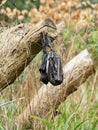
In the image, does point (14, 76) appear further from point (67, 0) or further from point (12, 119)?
point (67, 0)

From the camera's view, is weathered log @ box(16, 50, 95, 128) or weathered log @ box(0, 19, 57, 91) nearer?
weathered log @ box(0, 19, 57, 91)

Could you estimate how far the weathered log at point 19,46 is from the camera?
4.05m

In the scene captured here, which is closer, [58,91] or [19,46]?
[19,46]

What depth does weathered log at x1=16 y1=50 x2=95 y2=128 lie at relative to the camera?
4762mm

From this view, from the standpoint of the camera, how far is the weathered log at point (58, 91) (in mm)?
4762

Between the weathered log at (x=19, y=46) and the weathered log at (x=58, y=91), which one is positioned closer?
the weathered log at (x=19, y=46)

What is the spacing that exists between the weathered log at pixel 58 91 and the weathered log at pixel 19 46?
68 cm

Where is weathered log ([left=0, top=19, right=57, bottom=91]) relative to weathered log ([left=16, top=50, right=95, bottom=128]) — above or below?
above

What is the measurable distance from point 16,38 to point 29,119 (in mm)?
1016

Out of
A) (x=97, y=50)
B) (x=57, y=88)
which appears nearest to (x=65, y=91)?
(x=57, y=88)

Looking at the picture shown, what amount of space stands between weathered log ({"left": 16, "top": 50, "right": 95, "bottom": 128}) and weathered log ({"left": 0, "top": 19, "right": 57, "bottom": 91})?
0.68m

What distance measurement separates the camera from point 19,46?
4.08 m

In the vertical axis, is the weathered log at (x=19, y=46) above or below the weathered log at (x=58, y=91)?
above

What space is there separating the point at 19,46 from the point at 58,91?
91 cm
